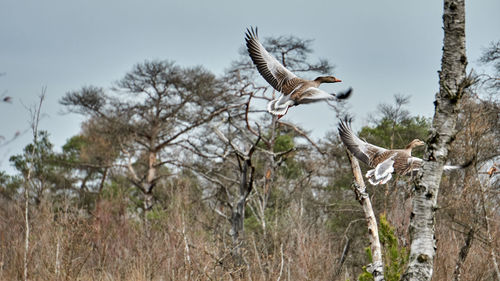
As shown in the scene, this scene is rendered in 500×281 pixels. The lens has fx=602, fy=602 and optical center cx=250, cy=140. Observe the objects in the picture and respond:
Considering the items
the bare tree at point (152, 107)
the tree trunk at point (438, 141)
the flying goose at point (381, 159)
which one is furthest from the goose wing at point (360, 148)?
the bare tree at point (152, 107)

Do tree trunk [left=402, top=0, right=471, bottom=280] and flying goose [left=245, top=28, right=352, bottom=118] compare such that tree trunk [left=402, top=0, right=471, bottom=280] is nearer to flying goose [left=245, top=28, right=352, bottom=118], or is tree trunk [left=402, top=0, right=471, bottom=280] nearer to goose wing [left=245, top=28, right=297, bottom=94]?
flying goose [left=245, top=28, right=352, bottom=118]

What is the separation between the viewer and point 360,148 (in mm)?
7742

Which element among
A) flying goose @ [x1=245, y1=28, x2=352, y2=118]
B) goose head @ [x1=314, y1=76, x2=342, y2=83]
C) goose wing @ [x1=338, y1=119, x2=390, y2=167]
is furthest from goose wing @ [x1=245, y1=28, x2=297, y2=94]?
goose wing @ [x1=338, y1=119, x2=390, y2=167]

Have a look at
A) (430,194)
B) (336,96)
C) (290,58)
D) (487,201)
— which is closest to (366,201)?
(336,96)

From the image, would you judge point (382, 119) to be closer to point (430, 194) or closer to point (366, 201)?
point (366, 201)

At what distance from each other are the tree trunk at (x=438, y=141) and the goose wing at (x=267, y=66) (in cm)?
227

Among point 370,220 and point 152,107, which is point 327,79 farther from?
point 152,107

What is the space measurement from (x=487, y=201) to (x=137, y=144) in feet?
57.4

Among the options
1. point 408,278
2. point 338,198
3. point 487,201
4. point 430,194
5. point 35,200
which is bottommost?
point 408,278

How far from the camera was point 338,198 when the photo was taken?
19578 mm

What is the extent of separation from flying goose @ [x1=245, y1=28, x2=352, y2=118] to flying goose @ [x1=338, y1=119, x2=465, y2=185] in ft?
3.58

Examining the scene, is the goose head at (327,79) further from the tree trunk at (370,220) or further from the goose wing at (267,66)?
the tree trunk at (370,220)

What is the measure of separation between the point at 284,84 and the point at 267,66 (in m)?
0.62

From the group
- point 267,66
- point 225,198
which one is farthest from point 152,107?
point 267,66
